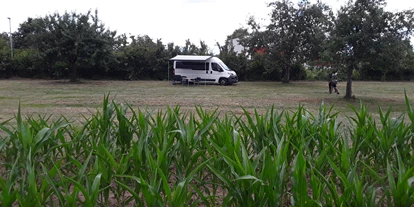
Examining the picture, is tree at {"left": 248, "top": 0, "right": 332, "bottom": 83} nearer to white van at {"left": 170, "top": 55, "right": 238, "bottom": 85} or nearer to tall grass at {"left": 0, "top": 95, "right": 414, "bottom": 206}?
white van at {"left": 170, "top": 55, "right": 238, "bottom": 85}

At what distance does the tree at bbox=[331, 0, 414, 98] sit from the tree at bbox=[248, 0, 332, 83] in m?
11.5

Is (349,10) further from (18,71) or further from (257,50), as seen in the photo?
(18,71)

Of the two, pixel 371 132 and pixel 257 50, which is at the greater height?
pixel 257 50

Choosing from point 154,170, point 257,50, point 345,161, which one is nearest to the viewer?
point 154,170

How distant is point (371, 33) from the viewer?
14.2 metres

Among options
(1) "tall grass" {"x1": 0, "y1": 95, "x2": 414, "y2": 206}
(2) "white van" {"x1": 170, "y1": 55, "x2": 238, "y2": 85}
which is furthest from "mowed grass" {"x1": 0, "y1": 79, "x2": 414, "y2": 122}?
(2) "white van" {"x1": 170, "y1": 55, "x2": 238, "y2": 85}

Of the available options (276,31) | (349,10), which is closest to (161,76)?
(276,31)

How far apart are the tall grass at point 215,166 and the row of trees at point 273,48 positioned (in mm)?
11611

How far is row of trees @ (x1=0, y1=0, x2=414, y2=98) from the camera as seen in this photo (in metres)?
14.2

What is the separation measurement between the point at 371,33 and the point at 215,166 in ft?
42.7

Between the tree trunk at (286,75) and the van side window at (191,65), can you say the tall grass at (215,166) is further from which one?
the tree trunk at (286,75)

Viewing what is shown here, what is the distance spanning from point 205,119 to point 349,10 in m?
12.8

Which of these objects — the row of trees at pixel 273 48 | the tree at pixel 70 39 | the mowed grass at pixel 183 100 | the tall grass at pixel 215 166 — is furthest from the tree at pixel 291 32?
the tall grass at pixel 215 166

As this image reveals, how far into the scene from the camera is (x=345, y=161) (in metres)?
2.63
